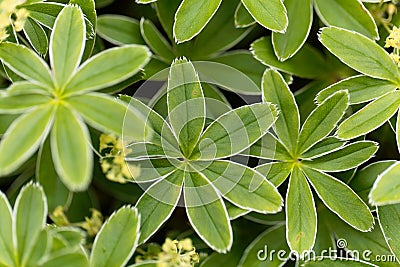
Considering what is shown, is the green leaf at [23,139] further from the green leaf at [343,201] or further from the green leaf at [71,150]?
the green leaf at [343,201]

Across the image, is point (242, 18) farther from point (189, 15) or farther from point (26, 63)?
point (26, 63)

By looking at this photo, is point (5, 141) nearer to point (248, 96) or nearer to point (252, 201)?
point (252, 201)

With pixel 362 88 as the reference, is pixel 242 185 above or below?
below

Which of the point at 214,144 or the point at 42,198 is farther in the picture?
the point at 214,144

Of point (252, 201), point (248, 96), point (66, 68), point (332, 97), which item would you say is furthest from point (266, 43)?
point (66, 68)

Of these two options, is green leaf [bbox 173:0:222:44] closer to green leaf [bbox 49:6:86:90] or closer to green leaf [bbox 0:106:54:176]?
green leaf [bbox 49:6:86:90]

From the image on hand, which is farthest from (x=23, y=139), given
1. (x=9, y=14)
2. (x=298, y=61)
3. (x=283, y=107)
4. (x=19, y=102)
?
(x=298, y=61)

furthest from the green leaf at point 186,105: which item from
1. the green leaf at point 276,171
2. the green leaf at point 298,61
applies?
the green leaf at point 298,61

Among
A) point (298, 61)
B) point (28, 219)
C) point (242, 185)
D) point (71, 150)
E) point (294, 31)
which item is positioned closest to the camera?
point (71, 150)
